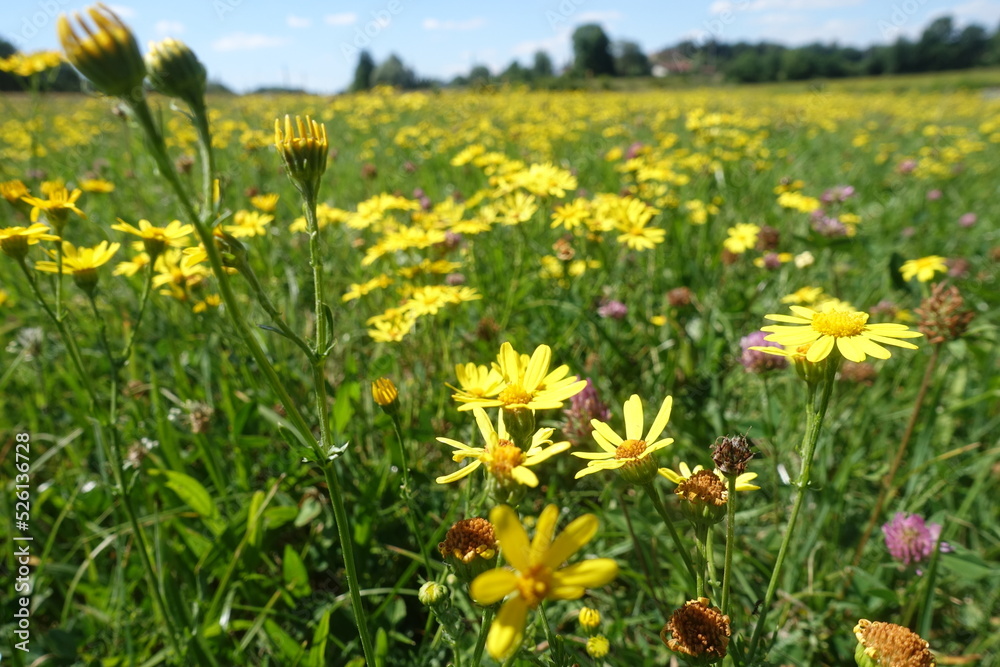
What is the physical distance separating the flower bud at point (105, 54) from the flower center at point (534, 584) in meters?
0.69

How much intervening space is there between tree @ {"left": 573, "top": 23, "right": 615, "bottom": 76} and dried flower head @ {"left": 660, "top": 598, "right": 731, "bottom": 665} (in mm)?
10980

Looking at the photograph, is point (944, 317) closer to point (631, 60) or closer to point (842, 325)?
point (842, 325)

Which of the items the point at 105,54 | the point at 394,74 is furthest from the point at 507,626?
the point at 394,74

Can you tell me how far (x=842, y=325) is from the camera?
3.15ft

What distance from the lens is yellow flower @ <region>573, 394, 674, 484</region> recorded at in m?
0.86

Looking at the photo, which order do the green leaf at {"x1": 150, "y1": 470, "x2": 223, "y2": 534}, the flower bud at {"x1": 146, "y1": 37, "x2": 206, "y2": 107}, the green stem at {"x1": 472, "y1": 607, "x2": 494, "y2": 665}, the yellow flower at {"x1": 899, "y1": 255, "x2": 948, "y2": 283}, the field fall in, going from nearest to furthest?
the flower bud at {"x1": 146, "y1": 37, "x2": 206, "y2": 107} < the green stem at {"x1": 472, "y1": 607, "x2": 494, "y2": 665} < the field < the green leaf at {"x1": 150, "y1": 470, "x2": 223, "y2": 534} < the yellow flower at {"x1": 899, "y1": 255, "x2": 948, "y2": 283}

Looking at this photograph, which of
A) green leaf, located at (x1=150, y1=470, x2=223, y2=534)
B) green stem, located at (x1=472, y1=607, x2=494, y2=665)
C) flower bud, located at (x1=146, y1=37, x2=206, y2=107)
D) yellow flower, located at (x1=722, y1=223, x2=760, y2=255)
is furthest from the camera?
yellow flower, located at (x1=722, y1=223, x2=760, y2=255)

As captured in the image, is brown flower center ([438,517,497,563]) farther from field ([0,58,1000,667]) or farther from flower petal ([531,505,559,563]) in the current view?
flower petal ([531,505,559,563])

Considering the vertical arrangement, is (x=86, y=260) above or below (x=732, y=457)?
above

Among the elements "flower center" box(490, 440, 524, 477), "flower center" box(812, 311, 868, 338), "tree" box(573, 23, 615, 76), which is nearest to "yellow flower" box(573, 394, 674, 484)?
"flower center" box(490, 440, 524, 477)

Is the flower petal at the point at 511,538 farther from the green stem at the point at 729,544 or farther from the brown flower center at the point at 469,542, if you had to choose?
the green stem at the point at 729,544

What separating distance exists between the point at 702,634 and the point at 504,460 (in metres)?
0.37

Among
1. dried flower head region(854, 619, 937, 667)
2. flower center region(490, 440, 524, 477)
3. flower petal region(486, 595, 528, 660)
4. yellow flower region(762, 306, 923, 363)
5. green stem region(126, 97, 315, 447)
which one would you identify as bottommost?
dried flower head region(854, 619, 937, 667)

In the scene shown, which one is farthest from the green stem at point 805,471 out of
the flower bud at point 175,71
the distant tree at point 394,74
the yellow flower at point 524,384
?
the distant tree at point 394,74
